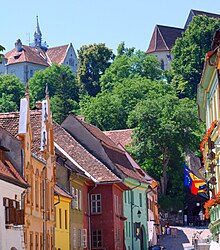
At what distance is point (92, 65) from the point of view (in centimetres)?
14088

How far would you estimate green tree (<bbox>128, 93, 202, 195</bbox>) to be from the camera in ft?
289

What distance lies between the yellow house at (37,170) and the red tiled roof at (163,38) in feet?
394

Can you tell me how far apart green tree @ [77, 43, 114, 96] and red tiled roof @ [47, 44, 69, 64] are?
33.8m

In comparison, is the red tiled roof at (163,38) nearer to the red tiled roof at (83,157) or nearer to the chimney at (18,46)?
the chimney at (18,46)

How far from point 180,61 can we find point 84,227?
83441mm

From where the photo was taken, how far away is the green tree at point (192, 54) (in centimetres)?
12912

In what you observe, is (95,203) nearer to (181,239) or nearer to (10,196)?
(181,239)

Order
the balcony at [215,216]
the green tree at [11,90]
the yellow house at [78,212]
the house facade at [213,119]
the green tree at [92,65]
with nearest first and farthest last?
the house facade at [213,119] < the balcony at [215,216] < the yellow house at [78,212] < the green tree at [11,90] < the green tree at [92,65]

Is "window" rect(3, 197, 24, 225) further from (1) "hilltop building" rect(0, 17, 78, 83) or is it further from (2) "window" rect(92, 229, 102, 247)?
(1) "hilltop building" rect(0, 17, 78, 83)

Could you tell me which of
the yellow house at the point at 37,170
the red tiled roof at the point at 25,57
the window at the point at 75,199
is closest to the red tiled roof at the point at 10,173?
the yellow house at the point at 37,170

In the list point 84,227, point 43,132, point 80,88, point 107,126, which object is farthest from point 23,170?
point 80,88

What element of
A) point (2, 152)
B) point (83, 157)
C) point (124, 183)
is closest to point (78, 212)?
point (83, 157)

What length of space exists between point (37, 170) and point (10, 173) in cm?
587

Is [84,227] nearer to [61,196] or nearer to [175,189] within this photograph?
[61,196]
